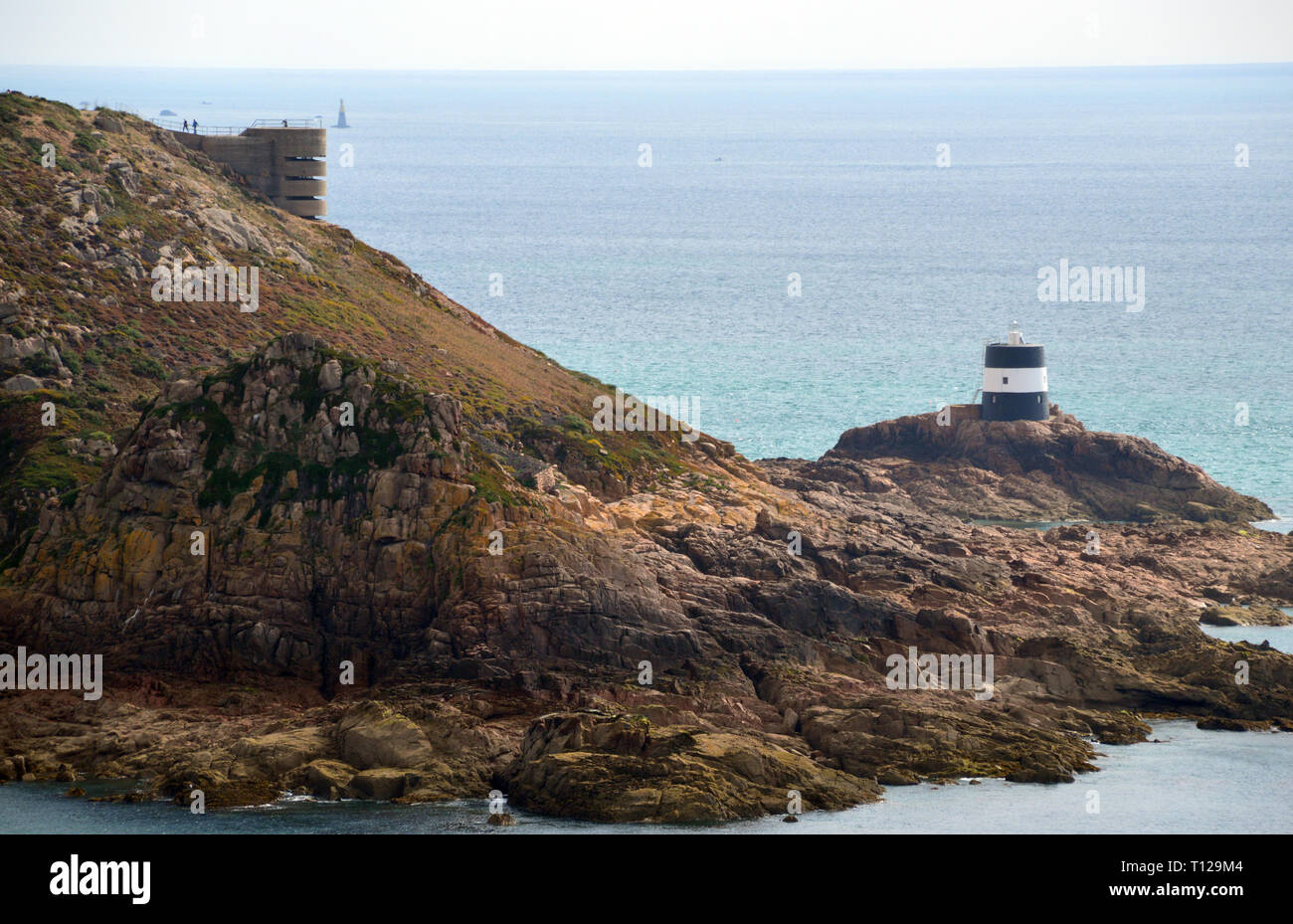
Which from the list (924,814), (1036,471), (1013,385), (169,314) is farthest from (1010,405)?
(924,814)

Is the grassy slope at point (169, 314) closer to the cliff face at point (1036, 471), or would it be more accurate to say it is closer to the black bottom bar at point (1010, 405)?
the cliff face at point (1036, 471)

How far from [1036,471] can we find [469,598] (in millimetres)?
37202

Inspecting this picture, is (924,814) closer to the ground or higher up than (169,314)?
closer to the ground

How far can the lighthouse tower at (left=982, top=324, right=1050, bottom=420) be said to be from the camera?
95.8m

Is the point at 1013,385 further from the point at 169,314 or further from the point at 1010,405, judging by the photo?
the point at 169,314

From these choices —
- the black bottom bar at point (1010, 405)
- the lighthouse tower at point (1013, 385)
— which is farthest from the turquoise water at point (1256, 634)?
the lighthouse tower at point (1013, 385)

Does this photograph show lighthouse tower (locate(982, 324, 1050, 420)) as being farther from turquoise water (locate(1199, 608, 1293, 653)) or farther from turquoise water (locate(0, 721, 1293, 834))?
turquoise water (locate(0, 721, 1293, 834))

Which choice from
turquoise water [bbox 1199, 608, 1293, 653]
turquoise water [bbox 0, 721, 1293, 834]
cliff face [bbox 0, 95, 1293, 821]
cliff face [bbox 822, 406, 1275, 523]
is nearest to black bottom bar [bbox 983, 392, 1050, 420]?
cliff face [bbox 822, 406, 1275, 523]

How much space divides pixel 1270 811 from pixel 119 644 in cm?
2846

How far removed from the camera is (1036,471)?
9350cm

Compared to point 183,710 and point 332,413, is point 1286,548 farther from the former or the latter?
point 183,710

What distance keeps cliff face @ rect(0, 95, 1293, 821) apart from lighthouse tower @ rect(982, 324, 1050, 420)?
15.7 meters

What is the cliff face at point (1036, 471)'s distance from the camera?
3561 inches
